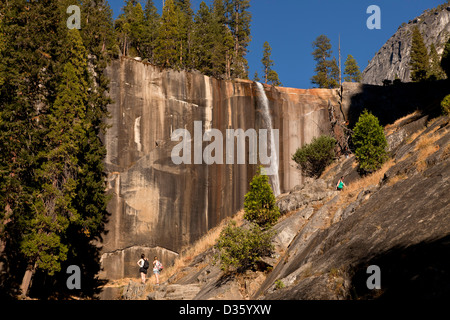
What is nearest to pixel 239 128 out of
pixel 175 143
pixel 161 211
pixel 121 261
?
pixel 175 143

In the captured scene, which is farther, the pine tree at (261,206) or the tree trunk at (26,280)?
the pine tree at (261,206)

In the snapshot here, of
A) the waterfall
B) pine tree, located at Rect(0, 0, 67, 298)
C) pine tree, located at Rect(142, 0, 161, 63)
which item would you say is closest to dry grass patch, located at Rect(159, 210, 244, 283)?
the waterfall

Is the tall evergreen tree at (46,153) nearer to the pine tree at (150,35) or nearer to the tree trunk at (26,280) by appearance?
the tree trunk at (26,280)

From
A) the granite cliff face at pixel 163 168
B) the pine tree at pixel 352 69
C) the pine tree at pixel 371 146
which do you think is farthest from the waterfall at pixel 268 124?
the pine tree at pixel 352 69

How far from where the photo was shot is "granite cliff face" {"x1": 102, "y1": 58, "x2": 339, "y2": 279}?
35.4 metres

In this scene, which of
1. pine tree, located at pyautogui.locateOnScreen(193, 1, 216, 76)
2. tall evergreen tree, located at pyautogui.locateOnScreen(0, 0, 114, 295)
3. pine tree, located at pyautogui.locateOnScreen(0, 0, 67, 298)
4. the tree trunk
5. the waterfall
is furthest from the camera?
pine tree, located at pyautogui.locateOnScreen(193, 1, 216, 76)

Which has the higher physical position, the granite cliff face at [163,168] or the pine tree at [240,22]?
the pine tree at [240,22]

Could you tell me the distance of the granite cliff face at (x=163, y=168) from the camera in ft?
116

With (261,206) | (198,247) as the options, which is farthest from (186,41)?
(261,206)

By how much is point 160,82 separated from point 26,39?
14.0 metres

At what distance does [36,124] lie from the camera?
2627 centimetres

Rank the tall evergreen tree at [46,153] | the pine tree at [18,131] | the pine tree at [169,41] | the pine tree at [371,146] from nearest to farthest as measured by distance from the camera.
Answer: the pine tree at [18,131] → the tall evergreen tree at [46,153] → the pine tree at [371,146] → the pine tree at [169,41]

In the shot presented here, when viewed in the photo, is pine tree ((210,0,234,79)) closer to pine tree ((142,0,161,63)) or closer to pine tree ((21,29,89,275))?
pine tree ((142,0,161,63))
